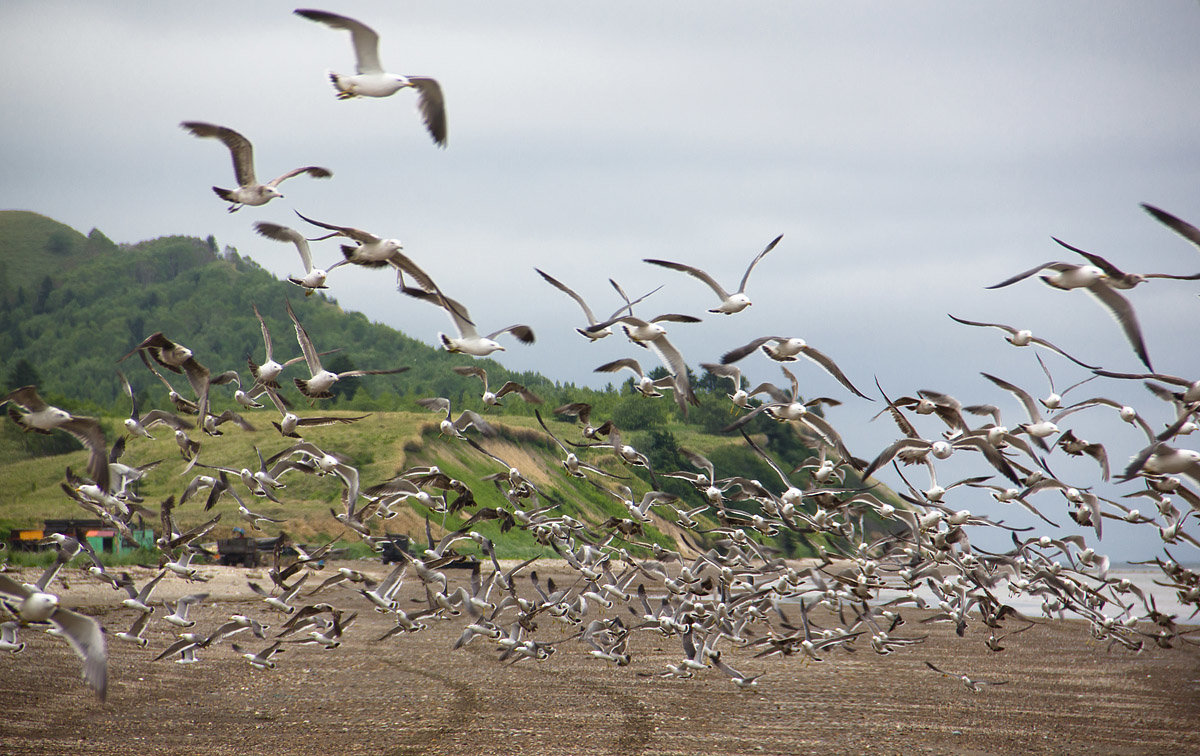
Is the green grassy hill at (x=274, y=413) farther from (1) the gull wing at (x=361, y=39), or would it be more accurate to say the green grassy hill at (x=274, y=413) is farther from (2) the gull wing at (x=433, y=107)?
(1) the gull wing at (x=361, y=39)

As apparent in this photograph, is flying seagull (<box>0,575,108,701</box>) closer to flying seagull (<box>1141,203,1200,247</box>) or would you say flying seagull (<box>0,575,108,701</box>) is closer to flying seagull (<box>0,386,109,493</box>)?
flying seagull (<box>0,386,109,493</box>)

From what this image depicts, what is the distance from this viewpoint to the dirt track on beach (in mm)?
16203

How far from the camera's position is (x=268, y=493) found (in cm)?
1884

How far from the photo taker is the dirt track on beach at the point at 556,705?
16.2m

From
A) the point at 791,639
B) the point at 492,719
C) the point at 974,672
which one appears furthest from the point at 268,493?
the point at 974,672

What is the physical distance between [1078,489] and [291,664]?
16793 millimetres

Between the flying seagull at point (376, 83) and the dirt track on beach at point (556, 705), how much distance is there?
30.4ft

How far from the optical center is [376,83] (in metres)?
14.0

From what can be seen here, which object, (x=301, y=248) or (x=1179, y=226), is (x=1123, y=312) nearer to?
(x=1179, y=226)

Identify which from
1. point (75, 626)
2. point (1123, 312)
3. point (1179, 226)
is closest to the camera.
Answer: point (75, 626)

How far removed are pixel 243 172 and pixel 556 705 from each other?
10.9 m

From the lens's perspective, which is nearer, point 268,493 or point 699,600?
point 268,493

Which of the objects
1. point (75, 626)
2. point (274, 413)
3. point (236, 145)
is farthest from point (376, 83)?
point (274, 413)

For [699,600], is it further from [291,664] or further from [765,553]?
[291,664]
